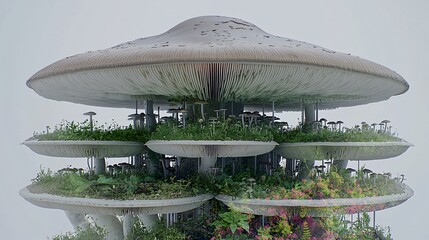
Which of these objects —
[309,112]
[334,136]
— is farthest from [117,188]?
[309,112]

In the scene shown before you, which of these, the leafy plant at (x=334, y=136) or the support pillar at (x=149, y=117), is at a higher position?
the support pillar at (x=149, y=117)

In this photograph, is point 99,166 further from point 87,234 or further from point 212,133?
point 212,133

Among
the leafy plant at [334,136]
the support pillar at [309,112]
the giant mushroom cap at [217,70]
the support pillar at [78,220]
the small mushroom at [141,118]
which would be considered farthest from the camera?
the support pillar at [309,112]

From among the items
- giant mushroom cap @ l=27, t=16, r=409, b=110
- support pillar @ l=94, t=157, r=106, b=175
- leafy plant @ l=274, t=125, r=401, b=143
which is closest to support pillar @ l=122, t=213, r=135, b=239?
support pillar @ l=94, t=157, r=106, b=175

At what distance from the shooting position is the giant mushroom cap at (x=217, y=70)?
712 cm

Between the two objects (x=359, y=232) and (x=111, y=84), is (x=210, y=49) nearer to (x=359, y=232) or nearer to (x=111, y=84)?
(x=111, y=84)

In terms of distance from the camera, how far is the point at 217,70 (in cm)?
A: 791

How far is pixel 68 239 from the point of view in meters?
10.5

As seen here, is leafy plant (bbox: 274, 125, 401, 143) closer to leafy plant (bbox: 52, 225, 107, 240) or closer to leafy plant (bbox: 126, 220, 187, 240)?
leafy plant (bbox: 126, 220, 187, 240)

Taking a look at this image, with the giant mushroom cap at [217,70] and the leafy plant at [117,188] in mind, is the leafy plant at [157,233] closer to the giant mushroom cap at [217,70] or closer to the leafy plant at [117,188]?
the leafy plant at [117,188]

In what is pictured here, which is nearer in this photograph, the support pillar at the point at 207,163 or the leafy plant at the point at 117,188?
the leafy plant at the point at 117,188

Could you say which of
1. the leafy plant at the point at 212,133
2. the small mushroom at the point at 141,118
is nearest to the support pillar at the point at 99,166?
the small mushroom at the point at 141,118

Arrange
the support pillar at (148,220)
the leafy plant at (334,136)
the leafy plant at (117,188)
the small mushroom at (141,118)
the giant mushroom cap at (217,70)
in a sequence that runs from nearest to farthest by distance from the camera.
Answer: the giant mushroom cap at (217,70)
the leafy plant at (117,188)
the leafy plant at (334,136)
the support pillar at (148,220)
the small mushroom at (141,118)

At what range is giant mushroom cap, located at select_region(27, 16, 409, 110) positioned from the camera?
7125 millimetres
